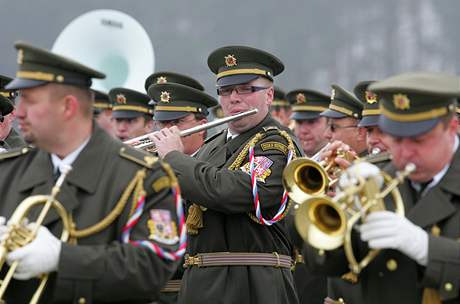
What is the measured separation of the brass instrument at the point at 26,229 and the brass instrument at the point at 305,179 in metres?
1.32

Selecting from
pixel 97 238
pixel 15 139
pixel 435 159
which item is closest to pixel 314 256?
pixel 435 159

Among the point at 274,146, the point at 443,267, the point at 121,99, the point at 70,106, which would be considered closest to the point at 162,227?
the point at 70,106

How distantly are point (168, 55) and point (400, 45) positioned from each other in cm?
450

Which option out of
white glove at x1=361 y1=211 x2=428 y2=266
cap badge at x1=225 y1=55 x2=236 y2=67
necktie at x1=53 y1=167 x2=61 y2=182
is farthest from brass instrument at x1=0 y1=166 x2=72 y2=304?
cap badge at x1=225 y1=55 x2=236 y2=67

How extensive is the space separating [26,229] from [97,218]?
0.36m

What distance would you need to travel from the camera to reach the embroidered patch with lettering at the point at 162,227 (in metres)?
4.55

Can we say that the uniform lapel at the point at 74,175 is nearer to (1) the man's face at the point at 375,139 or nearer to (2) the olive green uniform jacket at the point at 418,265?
(2) the olive green uniform jacket at the point at 418,265

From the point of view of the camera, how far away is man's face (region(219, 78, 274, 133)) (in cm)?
697

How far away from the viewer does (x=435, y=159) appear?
14.5 feet

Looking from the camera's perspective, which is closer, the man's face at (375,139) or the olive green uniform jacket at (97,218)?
the olive green uniform jacket at (97,218)

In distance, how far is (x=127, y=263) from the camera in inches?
174

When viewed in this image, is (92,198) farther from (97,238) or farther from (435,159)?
(435,159)

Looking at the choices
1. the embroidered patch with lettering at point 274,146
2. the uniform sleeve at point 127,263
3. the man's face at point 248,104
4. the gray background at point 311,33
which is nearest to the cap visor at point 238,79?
the man's face at point 248,104

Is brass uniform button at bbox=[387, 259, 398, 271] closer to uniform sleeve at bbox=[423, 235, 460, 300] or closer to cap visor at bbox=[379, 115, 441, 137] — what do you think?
uniform sleeve at bbox=[423, 235, 460, 300]
